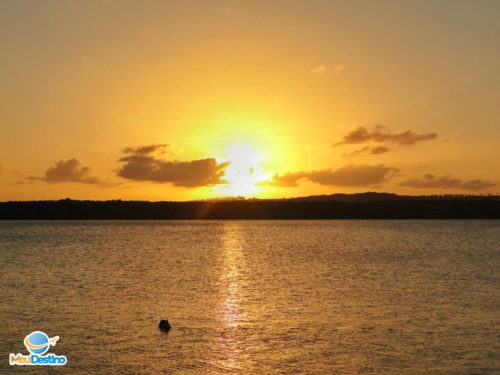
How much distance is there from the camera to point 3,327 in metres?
35.1

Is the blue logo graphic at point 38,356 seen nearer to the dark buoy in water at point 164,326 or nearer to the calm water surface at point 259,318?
the calm water surface at point 259,318

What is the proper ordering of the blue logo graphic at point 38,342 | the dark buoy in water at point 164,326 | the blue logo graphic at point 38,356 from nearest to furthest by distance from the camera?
the blue logo graphic at point 38,356
the blue logo graphic at point 38,342
the dark buoy in water at point 164,326

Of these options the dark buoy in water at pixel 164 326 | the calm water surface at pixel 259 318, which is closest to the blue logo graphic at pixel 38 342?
the calm water surface at pixel 259 318

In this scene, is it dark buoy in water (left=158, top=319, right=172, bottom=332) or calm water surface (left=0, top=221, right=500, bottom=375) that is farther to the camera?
dark buoy in water (left=158, top=319, right=172, bottom=332)

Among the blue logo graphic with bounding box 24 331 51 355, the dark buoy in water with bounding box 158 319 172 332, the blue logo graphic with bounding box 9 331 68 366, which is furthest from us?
the dark buoy in water with bounding box 158 319 172 332

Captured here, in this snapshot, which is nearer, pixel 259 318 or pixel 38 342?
pixel 38 342

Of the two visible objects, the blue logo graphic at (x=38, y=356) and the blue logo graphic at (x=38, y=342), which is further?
the blue logo graphic at (x=38, y=342)

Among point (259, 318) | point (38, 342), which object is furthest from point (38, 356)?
point (259, 318)

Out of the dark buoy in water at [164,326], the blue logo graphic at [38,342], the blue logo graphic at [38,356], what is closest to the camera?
the blue logo graphic at [38,356]

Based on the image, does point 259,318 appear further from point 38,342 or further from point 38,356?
point 38,356

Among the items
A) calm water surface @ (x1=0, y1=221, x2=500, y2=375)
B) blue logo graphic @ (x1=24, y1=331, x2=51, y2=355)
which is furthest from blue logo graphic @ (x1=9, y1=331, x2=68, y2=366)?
calm water surface @ (x1=0, y1=221, x2=500, y2=375)

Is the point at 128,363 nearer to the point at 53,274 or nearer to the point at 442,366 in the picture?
the point at 442,366

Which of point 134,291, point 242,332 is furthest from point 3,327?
point 134,291

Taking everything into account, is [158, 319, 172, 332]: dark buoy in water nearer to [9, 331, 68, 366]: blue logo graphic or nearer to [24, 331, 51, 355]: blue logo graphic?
[24, 331, 51, 355]: blue logo graphic
